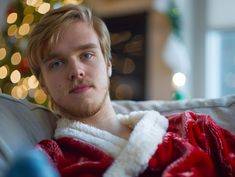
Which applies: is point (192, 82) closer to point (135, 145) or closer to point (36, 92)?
point (36, 92)

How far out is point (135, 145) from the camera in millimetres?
1244

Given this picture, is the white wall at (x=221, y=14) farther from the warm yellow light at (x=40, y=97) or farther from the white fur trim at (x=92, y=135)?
the white fur trim at (x=92, y=135)

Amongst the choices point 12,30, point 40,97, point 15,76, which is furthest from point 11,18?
point 40,97

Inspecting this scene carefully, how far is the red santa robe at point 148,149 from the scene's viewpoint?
1208mm

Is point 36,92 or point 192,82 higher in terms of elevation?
point 36,92

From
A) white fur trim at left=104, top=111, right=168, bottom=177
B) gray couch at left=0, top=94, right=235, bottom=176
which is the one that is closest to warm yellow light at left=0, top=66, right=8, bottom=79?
gray couch at left=0, top=94, right=235, bottom=176

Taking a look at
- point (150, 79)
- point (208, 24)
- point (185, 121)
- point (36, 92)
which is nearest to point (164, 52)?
point (150, 79)

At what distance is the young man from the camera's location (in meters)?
1.22

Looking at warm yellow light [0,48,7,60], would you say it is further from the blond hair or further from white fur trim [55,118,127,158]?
white fur trim [55,118,127,158]

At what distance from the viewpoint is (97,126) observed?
142cm

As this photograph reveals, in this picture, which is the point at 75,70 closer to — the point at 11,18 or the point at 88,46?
the point at 88,46

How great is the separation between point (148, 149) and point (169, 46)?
8.30 feet

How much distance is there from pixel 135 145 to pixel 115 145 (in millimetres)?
79

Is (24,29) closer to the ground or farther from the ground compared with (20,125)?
farther from the ground
